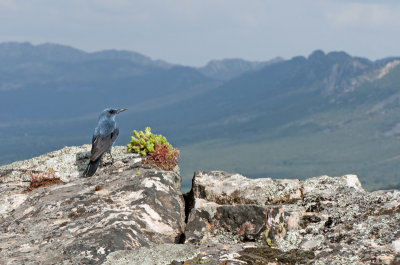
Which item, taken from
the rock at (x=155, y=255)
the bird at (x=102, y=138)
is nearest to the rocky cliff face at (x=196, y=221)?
the rock at (x=155, y=255)

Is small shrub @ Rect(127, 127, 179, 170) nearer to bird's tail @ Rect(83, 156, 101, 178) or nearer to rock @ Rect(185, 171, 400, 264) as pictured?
bird's tail @ Rect(83, 156, 101, 178)

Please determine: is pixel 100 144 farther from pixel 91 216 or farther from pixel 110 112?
pixel 91 216

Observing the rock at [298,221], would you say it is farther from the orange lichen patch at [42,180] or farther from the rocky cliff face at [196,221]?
the orange lichen patch at [42,180]

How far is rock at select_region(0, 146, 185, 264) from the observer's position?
33.6 ft

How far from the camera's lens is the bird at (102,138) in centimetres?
1611

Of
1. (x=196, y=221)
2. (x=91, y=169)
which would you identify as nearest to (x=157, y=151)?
(x=91, y=169)

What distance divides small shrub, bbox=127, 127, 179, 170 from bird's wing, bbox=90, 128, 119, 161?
3.40 ft

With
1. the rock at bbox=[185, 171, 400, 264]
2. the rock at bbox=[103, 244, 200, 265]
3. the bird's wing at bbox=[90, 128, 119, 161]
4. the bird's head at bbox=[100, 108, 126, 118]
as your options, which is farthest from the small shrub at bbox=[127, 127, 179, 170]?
the rock at bbox=[103, 244, 200, 265]

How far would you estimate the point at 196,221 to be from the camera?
39.8 ft

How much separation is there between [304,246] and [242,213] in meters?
1.90

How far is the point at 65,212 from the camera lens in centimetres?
1237

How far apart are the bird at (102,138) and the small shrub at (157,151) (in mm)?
1062

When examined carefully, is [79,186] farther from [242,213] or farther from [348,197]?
[348,197]

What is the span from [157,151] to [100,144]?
7.05ft
